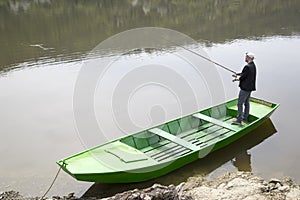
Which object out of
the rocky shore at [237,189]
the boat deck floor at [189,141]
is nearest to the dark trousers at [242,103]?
the boat deck floor at [189,141]

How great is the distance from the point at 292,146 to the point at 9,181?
21.1 ft

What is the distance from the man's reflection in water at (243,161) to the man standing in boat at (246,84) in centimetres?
81

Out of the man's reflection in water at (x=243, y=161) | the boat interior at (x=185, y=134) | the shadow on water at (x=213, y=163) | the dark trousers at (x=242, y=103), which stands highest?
the dark trousers at (x=242, y=103)

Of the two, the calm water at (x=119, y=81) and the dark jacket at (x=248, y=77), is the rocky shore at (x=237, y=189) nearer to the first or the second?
the calm water at (x=119, y=81)

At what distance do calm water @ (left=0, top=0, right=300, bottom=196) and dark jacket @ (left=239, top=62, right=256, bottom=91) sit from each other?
140cm

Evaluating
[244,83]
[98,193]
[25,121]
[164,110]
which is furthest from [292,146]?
[25,121]

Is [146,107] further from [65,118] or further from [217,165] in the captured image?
[217,165]

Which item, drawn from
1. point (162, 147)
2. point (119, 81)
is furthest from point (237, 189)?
point (119, 81)

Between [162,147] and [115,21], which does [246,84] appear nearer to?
[162,147]

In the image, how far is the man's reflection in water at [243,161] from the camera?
765 centimetres

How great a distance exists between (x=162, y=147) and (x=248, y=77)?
2545mm

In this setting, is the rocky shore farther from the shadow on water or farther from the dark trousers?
the dark trousers

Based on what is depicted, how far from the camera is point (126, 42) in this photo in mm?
16859

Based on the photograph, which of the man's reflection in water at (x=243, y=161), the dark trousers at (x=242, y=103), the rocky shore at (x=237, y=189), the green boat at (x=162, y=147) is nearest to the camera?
the rocky shore at (x=237, y=189)
